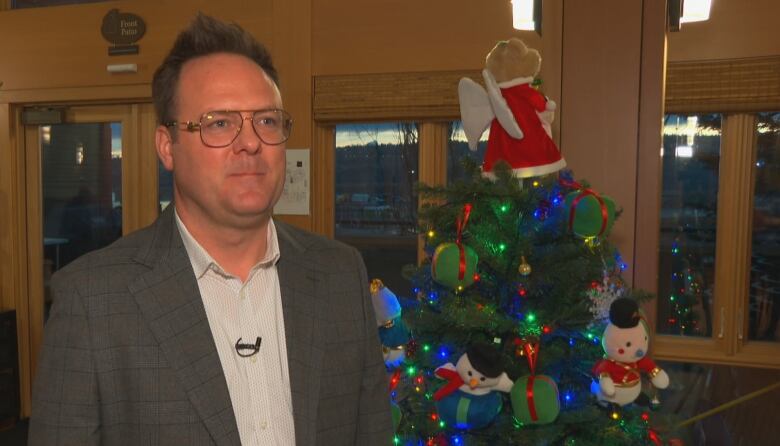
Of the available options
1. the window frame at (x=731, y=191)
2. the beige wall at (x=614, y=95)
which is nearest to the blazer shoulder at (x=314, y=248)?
the beige wall at (x=614, y=95)

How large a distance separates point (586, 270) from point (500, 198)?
1.09 ft

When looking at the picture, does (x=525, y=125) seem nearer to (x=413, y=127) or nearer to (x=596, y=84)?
(x=596, y=84)

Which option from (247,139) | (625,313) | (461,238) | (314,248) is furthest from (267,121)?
(625,313)

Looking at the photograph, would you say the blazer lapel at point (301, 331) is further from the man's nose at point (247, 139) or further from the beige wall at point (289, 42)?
the beige wall at point (289, 42)

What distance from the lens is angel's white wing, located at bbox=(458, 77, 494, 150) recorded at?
2311mm

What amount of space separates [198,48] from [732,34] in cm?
284

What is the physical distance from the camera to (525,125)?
220cm

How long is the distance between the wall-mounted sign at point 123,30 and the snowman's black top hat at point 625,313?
3319mm

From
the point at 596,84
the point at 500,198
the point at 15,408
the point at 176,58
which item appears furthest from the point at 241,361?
the point at 15,408

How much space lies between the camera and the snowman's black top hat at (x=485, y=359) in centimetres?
188

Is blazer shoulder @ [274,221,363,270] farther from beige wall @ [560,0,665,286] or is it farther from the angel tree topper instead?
beige wall @ [560,0,665,286]

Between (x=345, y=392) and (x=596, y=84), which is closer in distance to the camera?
A: (x=345, y=392)

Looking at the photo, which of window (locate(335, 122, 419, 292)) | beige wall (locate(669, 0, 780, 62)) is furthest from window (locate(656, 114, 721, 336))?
window (locate(335, 122, 419, 292))

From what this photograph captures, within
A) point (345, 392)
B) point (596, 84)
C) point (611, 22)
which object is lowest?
point (345, 392)
